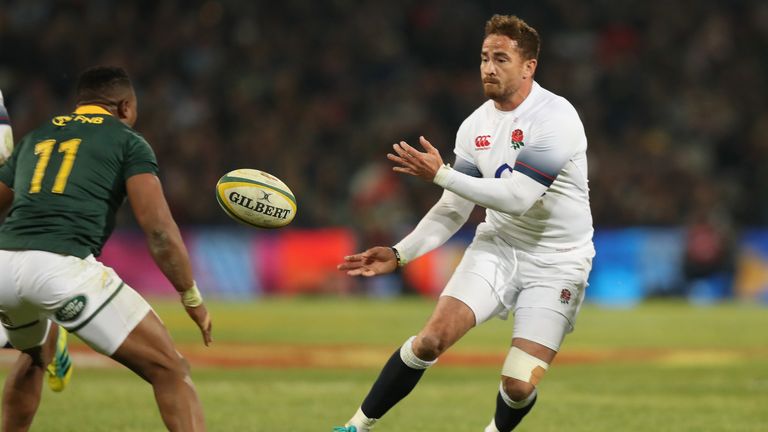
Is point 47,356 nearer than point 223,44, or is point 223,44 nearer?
point 47,356

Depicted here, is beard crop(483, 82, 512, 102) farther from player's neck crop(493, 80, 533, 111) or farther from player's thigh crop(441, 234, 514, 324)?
player's thigh crop(441, 234, 514, 324)

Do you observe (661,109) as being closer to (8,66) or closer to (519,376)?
(8,66)

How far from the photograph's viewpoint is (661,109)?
842 inches

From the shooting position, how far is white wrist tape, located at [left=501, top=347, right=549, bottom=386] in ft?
21.0

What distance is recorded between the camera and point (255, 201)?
6.32 m

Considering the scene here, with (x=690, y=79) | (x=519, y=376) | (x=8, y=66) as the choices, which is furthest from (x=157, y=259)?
(x=690, y=79)

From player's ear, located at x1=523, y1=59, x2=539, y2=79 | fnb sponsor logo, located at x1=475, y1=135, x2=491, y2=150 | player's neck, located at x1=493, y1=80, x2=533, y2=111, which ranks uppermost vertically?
player's ear, located at x1=523, y1=59, x2=539, y2=79

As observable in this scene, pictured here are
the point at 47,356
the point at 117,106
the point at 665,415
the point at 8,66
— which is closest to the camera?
the point at 117,106

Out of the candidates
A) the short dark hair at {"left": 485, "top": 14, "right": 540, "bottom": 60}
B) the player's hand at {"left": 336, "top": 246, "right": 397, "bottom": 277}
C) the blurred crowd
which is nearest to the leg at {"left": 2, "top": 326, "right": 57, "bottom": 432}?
the player's hand at {"left": 336, "top": 246, "right": 397, "bottom": 277}

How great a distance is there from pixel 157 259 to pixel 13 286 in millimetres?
649

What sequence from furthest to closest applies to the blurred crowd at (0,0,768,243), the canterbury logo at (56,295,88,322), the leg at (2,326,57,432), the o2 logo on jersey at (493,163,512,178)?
the blurred crowd at (0,0,768,243)
the o2 logo on jersey at (493,163,512,178)
the leg at (2,326,57,432)
the canterbury logo at (56,295,88,322)

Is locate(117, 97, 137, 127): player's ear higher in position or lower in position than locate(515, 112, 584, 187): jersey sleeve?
lower

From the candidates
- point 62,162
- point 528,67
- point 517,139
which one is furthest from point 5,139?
point 528,67

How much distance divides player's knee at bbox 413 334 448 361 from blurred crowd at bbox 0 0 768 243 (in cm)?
1283
